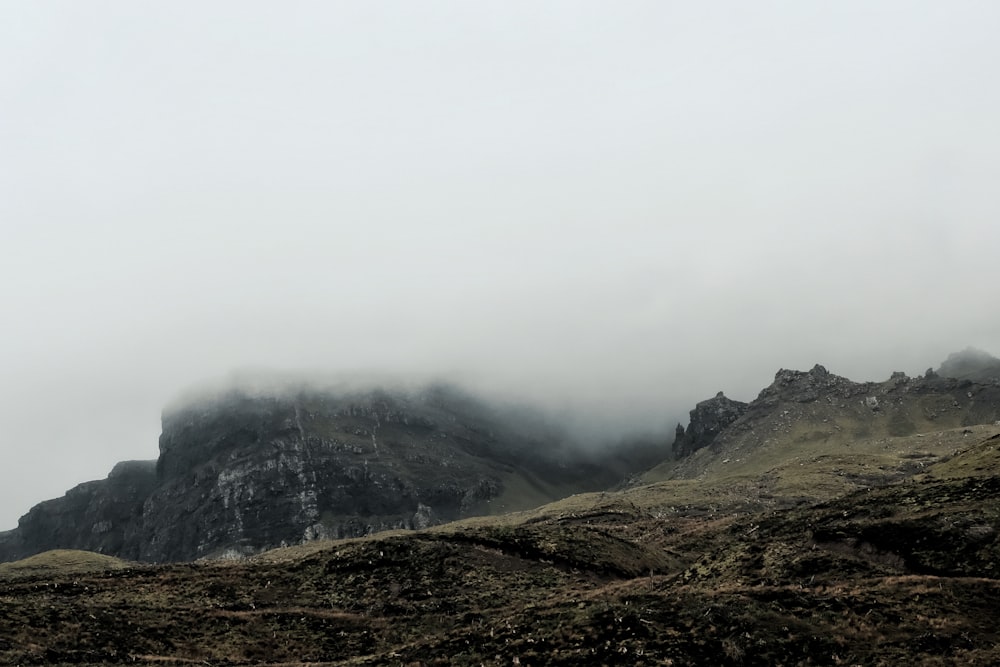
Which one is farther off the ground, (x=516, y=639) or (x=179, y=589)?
(x=179, y=589)

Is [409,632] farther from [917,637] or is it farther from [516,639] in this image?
[917,637]

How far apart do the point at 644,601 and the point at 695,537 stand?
63.8 metres

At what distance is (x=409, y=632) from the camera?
5966 centimetres

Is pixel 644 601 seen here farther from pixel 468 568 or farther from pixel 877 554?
pixel 468 568

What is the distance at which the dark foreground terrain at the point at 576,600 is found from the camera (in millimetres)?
38938

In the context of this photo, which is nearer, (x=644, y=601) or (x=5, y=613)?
(x=644, y=601)

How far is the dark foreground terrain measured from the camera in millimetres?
38938

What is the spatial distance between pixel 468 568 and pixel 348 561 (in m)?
13.8

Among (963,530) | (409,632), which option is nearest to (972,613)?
(963,530)

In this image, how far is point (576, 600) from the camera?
171 ft

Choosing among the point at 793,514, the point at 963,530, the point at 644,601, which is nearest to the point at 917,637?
the point at 644,601

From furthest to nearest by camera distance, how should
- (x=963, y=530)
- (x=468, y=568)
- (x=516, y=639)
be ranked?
(x=468, y=568)
(x=963, y=530)
(x=516, y=639)

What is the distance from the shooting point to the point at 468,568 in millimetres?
76250

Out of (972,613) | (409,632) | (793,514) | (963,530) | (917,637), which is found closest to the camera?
(917,637)
